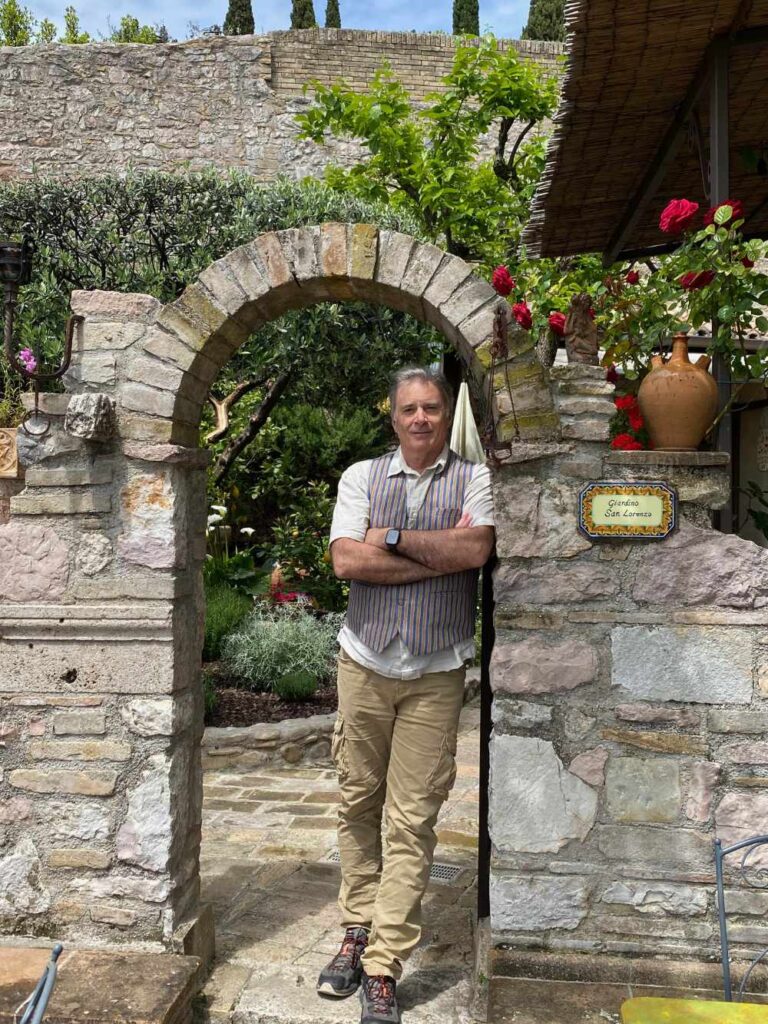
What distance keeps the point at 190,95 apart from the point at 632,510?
1199 cm

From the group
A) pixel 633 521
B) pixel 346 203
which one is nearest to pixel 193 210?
pixel 346 203

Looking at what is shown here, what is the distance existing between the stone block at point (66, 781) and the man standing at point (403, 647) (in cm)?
80

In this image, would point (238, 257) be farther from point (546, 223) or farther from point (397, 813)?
point (546, 223)

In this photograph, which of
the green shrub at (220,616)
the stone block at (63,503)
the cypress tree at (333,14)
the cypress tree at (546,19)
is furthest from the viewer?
the cypress tree at (333,14)

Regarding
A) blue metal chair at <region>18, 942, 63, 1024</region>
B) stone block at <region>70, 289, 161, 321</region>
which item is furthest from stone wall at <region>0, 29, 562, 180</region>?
blue metal chair at <region>18, 942, 63, 1024</region>

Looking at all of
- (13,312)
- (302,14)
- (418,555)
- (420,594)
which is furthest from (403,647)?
(302,14)

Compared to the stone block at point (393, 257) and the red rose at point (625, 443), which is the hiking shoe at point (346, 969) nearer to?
the red rose at point (625, 443)

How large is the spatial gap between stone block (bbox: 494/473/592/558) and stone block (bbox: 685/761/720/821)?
773mm

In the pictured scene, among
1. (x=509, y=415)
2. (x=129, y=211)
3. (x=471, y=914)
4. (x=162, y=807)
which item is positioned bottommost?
(x=471, y=914)

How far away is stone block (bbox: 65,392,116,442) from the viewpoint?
2.98m

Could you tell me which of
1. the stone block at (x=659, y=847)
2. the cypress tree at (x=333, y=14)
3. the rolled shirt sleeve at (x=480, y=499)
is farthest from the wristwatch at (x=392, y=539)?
the cypress tree at (x=333, y=14)

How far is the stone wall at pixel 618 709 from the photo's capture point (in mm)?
2836

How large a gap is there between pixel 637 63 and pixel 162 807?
3227mm

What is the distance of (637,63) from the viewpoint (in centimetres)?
345
